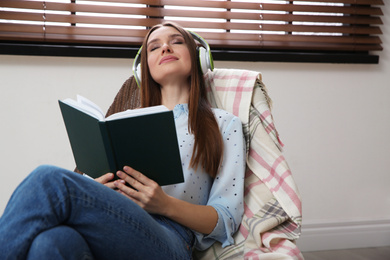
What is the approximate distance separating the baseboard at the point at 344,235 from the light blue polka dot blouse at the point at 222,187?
1075 mm

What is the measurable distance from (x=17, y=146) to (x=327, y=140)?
4.72 feet

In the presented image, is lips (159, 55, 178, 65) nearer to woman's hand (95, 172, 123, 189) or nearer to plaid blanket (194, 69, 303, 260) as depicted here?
plaid blanket (194, 69, 303, 260)

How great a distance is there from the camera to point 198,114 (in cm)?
142

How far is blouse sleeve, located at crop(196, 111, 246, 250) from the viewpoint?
1.26 meters

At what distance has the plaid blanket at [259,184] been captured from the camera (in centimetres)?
125

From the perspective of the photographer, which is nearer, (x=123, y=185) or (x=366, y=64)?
(x=123, y=185)

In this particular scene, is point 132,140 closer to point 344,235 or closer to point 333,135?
point 333,135

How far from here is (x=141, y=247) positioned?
97 cm

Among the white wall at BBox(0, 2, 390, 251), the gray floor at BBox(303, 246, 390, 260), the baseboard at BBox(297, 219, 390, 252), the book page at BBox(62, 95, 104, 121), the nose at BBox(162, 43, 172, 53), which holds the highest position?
the nose at BBox(162, 43, 172, 53)

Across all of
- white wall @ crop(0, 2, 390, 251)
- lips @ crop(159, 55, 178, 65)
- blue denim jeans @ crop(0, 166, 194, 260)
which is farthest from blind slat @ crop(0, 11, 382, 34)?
blue denim jeans @ crop(0, 166, 194, 260)

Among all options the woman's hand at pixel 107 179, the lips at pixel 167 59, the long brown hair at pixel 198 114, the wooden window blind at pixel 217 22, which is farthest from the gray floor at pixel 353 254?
the woman's hand at pixel 107 179

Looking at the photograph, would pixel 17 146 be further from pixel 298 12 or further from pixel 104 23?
pixel 298 12

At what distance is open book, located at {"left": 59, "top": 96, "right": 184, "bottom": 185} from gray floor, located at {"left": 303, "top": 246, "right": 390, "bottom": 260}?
135 cm

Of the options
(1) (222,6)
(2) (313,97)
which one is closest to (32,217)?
(1) (222,6)
